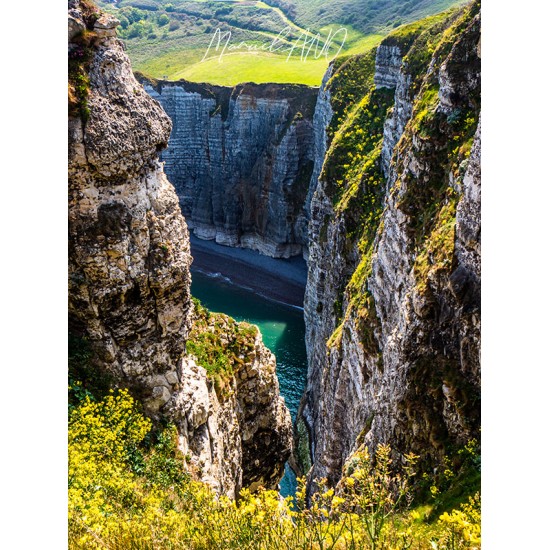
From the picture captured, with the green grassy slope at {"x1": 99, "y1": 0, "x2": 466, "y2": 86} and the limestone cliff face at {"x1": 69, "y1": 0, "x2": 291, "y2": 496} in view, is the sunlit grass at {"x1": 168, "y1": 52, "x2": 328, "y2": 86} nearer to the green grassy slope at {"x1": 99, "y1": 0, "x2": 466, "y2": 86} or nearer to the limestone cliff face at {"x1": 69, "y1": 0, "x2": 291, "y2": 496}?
the green grassy slope at {"x1": 99, "y1": 0, "x2": 466, "y2": 86}

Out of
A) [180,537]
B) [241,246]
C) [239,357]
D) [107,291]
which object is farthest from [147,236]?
[241,246]

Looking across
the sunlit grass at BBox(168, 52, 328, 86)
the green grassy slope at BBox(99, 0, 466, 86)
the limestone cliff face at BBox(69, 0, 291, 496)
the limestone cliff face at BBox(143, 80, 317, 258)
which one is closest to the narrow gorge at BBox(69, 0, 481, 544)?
the limestone cliff face at BBox(69, 0, 291, 496)

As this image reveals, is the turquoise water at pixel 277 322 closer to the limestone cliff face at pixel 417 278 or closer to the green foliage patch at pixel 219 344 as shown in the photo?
the limestone cliff face at pixel 417 278

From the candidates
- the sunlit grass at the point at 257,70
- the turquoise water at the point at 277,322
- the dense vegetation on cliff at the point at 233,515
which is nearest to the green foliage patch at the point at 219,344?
the dense vegetation on cliff at the point at 233,515

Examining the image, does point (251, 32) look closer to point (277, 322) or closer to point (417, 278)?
point (277, 322)

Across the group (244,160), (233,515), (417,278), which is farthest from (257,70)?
(233,515)

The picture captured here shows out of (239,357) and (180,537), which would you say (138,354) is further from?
(180,537)
